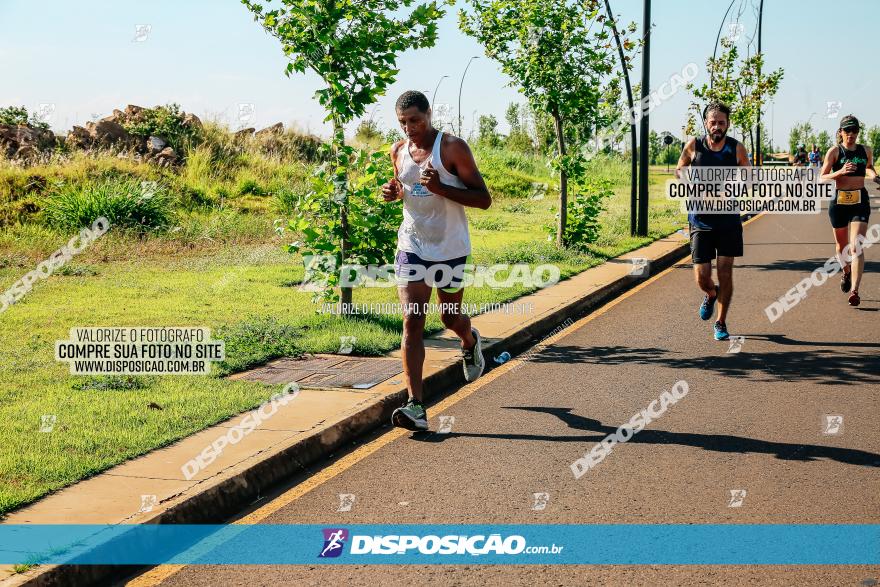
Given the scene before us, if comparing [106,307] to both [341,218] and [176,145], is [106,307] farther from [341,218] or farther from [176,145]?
[176,145]

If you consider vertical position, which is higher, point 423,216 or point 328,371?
point 423,216

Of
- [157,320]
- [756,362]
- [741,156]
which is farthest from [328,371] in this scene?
[741,156]

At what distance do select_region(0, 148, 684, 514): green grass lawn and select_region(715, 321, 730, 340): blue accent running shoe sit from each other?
2.64m

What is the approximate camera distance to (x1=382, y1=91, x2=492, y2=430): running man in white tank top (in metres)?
6.08

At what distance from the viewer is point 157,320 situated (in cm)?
944

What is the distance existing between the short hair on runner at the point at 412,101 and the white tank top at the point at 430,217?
0.69ft

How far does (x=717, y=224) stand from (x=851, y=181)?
2651 mm

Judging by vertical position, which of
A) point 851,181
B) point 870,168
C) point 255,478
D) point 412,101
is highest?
point 412,101

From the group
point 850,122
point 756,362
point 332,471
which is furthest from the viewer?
point 850,122

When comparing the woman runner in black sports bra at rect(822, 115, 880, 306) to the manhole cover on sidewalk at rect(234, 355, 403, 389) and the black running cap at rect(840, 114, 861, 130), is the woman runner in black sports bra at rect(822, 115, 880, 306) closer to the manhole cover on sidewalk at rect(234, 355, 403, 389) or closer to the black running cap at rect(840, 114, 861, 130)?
the black running cap at rect(840, 114, 861, 130)

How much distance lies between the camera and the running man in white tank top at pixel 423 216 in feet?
19.9

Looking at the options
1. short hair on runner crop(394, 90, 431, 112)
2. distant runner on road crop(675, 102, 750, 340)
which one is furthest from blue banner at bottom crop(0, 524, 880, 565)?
distant runner on road crop(675, 102, 750, 340)

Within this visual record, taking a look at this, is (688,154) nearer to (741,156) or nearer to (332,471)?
(741,156)

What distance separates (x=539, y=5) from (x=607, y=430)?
10331 millimetres
